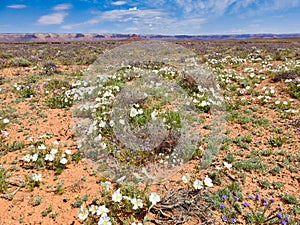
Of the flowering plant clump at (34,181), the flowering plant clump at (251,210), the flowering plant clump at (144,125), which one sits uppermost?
the flowering plant clump at (144,125)

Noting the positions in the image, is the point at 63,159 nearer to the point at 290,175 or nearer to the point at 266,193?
the point at 266,193

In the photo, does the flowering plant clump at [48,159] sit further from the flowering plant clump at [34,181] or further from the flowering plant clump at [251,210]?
the flowering plant clump at [251,210]

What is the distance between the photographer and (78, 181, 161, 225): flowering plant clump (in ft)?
10.8

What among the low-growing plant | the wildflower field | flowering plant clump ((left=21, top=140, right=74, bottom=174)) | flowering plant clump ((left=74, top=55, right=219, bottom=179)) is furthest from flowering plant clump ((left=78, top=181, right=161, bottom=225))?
flowering plant clump ((left=21, top=140, right=74, bottom=174))

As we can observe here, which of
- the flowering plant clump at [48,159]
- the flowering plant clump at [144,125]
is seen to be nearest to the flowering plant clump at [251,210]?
the flowering plant clump at [144,125]

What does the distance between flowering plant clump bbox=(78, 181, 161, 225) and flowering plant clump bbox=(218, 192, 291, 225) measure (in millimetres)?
1019

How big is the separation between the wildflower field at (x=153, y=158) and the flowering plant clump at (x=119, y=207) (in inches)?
0.6

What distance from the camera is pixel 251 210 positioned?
354 cm

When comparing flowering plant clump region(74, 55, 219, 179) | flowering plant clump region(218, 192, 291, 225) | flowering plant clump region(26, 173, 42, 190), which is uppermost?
flowering plant clump region(74, 55, 219, 179)

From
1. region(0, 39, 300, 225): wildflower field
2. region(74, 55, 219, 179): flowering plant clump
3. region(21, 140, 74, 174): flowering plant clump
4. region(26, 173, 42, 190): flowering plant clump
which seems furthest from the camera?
region(74, 55, 219, 179): flowering plant clump

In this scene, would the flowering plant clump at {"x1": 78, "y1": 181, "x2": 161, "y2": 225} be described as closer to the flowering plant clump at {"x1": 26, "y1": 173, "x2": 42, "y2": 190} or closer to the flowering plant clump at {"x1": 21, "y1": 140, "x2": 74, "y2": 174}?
the flowering plant clump at {"x1": 26, "y1": 173, "x2": 42, "y2": 190}

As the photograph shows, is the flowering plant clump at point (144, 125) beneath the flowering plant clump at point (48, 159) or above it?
above

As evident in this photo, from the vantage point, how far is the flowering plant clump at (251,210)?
3365 mm

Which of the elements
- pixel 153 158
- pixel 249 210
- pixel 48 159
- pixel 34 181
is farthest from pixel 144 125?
pixel 249 210
